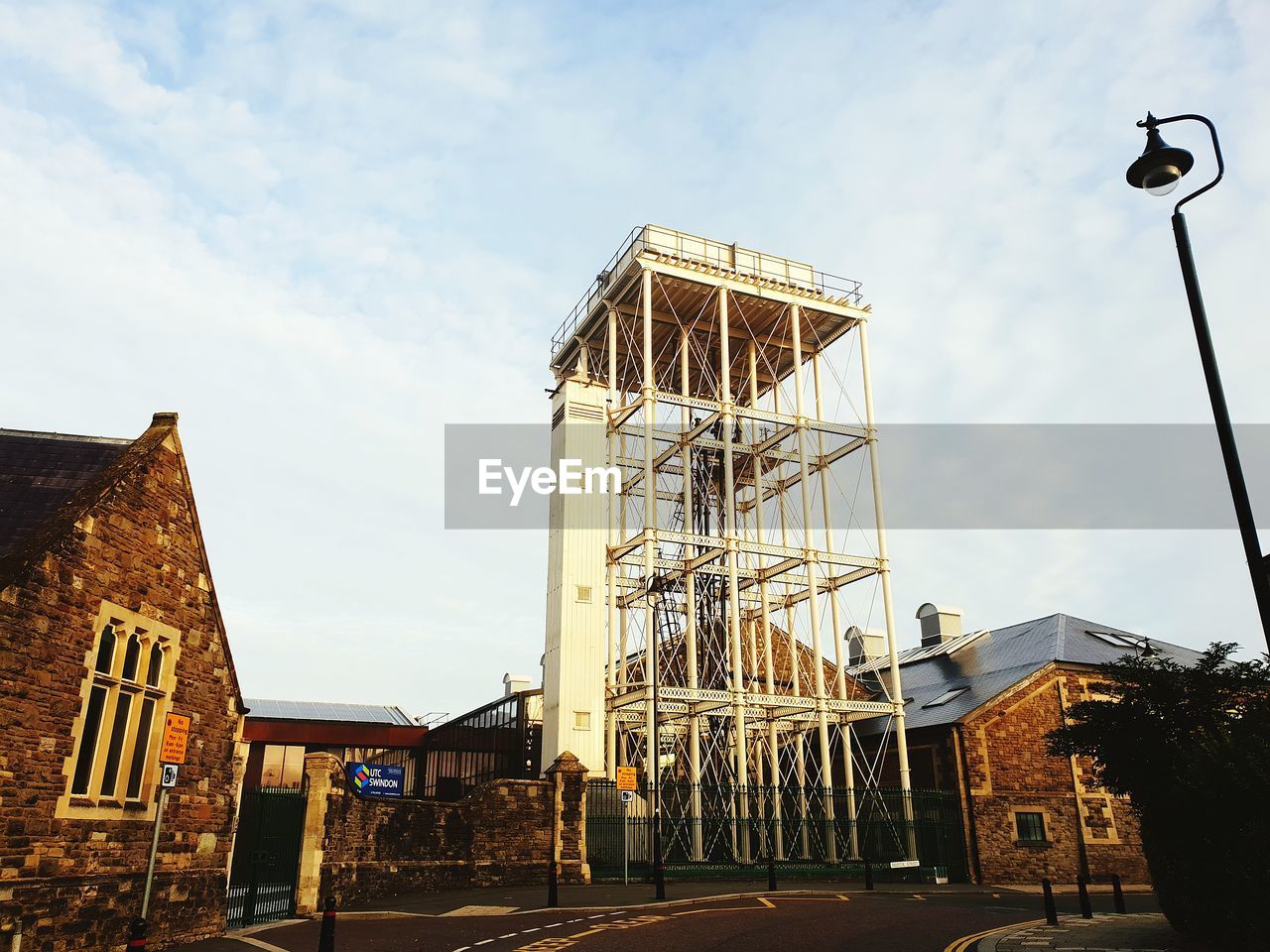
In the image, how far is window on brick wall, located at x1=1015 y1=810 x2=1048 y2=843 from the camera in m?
31.7

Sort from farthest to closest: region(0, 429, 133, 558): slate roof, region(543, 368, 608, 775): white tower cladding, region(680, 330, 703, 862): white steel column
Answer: region(543, 368, 608, 775): white tower cladding
region(680, 330, 703, 862): white steel column
region(0, 429, 133, 558): slate roof

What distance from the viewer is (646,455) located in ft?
105

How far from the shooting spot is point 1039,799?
32344mm

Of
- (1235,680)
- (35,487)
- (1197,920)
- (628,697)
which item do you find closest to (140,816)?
(35,487)

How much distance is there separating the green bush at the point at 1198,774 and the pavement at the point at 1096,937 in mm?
438

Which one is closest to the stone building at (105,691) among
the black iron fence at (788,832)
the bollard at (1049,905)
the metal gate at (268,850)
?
the metal gate at (268,850)

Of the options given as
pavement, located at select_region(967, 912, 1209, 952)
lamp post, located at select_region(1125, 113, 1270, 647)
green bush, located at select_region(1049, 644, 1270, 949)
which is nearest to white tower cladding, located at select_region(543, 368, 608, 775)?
pavement, located at select_region(967, 912, 1209, 952)

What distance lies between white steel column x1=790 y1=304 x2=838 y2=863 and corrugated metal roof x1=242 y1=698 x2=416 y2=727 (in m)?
25.6

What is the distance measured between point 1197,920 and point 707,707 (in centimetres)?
1831

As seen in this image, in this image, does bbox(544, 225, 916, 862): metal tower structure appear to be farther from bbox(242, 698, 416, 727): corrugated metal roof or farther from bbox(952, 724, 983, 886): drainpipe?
bbox(242, 698, 416, 727): corrugated metal roof

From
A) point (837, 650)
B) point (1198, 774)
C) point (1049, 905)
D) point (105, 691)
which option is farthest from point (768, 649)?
point (105, 691)

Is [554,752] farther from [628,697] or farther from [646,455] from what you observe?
[646,455]

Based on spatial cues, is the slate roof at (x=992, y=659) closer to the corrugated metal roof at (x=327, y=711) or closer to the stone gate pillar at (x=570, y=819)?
the stone gate pillar at (x=570, y=819)

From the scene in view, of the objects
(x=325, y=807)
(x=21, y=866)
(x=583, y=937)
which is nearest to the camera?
(x=21, y=866)
